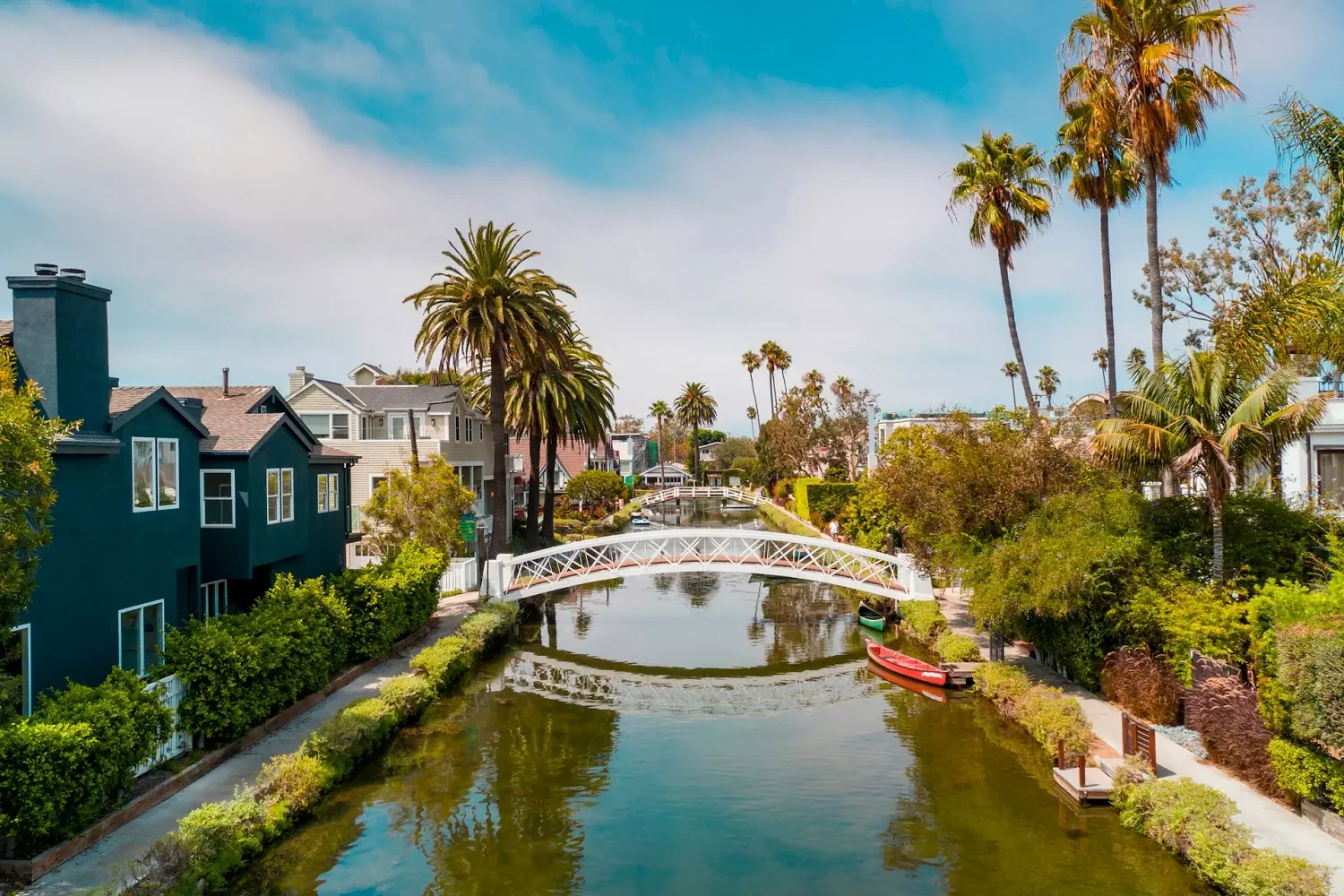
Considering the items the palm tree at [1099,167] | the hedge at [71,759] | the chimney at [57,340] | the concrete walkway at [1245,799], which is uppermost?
the palm tree at [1099,167]

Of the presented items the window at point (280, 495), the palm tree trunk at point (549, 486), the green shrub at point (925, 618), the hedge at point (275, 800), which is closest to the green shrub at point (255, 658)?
the hedge at point (275, 800)

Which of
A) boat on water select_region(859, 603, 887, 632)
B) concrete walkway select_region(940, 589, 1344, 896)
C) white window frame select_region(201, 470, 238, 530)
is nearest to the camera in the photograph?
concrete walkway select_region(940, 589, 1344, 896)

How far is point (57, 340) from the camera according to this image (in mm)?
17094

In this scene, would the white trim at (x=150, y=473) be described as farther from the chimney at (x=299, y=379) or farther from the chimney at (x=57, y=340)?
the chimney at (x=299, y=379)

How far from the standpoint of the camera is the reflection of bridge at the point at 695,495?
330 feet

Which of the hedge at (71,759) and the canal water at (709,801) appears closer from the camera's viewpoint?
the hedge at (71,759)

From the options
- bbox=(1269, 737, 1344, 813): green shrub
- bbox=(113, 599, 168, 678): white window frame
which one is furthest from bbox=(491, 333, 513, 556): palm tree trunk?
bbox=(1269, 737, 1344, 813): green shrub

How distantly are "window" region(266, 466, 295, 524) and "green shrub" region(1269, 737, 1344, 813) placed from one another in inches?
964

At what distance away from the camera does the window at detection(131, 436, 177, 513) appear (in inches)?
754

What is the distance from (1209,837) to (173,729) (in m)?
17.4

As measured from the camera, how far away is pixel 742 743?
22031 mm

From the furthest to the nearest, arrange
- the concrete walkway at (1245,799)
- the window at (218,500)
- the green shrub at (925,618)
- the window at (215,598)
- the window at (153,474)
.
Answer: the green shrub at (925,618)
the window at (215,598)
the window at (218,500)
the window at (153,474)
the concrete walkway at (1245,799)

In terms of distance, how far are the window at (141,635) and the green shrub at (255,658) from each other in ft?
2.71

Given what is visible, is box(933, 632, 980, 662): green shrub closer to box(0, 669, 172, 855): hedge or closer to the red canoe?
the red canoe
